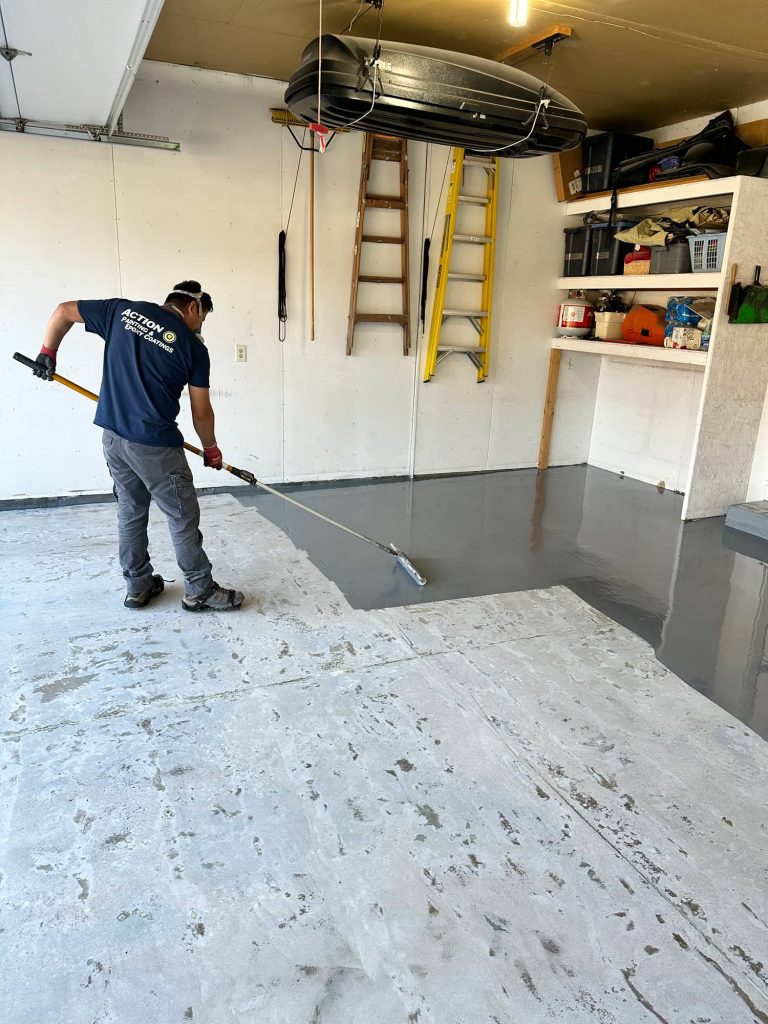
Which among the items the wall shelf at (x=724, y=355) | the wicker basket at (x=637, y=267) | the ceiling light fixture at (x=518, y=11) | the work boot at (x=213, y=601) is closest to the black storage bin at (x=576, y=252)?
the wall shelf at (x=724, y=355)

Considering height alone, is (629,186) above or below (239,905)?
above

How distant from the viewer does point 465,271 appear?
539 centimetres

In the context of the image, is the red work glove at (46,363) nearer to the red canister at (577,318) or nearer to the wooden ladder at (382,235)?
the wooden ladder at (382,235)

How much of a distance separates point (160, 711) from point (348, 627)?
2.97ft

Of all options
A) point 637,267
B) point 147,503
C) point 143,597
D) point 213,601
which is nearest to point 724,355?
point 637,267

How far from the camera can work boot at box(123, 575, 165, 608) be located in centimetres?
307

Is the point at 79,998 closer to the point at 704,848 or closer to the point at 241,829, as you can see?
the point at 241,829

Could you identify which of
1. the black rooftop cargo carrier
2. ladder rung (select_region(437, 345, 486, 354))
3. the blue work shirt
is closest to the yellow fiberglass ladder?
ladder rung (select_region(437, 345, 486, 354))

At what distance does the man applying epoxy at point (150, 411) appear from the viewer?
109 inches

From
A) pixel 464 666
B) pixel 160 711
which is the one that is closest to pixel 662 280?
pixel 464 666

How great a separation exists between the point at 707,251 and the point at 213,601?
3.85 metres

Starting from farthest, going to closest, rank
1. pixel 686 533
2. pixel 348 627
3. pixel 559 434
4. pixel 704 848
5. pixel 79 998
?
1. pixel 559 434
2. pixel 686 533
3. pixel 348 627
4. pixel 704 848
5. pixel 79 998

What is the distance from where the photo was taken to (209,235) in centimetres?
457

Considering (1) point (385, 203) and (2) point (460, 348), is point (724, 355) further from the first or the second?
(1) point (385, 203)
